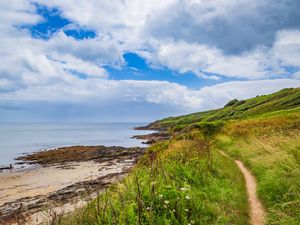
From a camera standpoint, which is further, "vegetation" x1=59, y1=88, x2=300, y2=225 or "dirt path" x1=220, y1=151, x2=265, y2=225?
"dirt path" x1=220, y1=151, x2=265, y2=225

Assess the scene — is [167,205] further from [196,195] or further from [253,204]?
[253,204]

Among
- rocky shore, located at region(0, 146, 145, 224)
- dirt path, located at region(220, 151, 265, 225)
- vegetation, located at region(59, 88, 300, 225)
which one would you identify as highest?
vegetation, located at region(59, 88, 300, 225)

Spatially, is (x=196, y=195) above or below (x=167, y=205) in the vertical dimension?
below

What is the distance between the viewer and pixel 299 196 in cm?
751

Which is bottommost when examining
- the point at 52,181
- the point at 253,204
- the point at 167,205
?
the point at 52,181

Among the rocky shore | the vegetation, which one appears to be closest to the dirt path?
the vegetation

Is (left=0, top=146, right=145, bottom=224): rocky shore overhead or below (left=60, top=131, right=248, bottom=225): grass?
below

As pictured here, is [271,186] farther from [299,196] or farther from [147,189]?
[147,189]

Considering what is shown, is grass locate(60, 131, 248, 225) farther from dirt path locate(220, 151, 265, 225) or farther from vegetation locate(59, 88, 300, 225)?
dirt path locate(220, 151, 265, 225)

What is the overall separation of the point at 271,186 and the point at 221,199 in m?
2.09

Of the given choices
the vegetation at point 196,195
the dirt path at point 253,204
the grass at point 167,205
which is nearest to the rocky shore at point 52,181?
the vegetation at point 196,195

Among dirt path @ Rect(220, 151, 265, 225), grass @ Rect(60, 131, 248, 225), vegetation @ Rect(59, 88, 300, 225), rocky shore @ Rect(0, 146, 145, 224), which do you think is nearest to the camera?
grass @ Rect(60, 131, 248, 225)

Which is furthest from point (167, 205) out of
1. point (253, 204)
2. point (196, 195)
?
point (253, 204)

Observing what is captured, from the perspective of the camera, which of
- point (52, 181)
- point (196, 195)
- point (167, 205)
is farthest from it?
point (52, 181)
